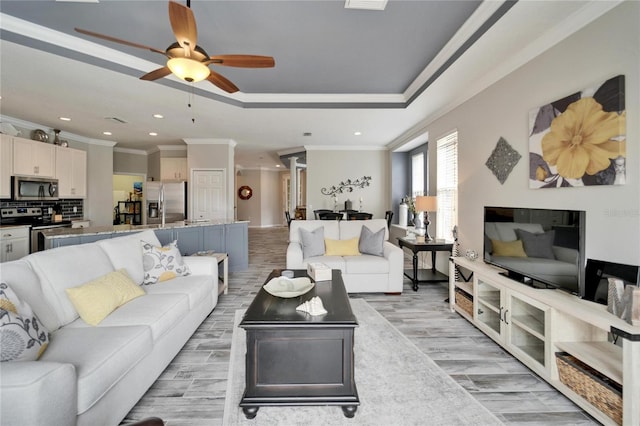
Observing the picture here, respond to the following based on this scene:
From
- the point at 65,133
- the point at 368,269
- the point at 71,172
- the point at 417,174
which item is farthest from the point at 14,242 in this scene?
the point at 417,174

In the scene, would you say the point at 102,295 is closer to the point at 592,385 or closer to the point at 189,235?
the point at 189,235

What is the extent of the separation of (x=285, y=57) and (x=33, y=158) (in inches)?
203

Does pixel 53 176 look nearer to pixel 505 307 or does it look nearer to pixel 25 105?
pixel 25 105

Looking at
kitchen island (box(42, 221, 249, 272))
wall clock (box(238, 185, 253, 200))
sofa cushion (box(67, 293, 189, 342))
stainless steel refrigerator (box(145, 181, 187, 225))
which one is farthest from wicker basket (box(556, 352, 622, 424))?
wall clock (box(238, 185, 253, 200))

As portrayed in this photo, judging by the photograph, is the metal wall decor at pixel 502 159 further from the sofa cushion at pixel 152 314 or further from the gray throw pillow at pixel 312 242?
the sofa cushion at pixel 152 314

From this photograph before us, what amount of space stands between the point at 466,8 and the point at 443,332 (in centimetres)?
294

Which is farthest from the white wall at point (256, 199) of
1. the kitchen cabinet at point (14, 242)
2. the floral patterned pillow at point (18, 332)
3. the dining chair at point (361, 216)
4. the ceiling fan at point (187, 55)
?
the floral patterned pillow at point (18, 332)

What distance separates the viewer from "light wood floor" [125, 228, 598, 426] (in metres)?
1.77

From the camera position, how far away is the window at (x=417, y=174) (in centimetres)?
656

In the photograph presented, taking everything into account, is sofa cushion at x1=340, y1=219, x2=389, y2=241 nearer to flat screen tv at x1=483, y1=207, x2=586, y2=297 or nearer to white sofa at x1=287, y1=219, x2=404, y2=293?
white sofa at x1=287, y1=219, x2=404, y2=293

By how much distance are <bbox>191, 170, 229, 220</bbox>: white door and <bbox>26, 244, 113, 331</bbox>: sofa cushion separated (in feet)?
16.1

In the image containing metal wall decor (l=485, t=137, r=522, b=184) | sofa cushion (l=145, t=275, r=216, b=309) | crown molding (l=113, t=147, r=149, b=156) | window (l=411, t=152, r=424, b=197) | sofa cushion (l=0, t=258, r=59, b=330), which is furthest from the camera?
crown molding (l=113, t=147, r=149, b=156)

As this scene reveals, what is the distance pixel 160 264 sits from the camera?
2.88 m

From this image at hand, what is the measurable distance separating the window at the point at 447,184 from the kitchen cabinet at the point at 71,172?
23.6 feet
